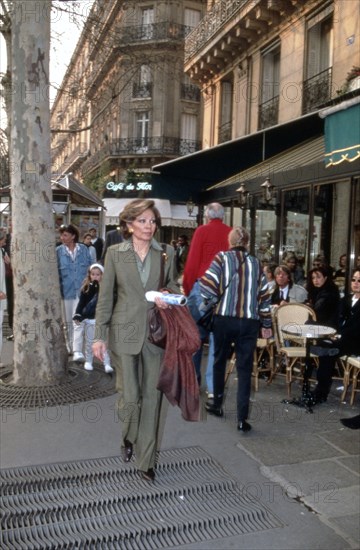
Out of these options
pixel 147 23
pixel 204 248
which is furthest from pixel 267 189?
pixel 147 23

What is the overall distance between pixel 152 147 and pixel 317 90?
77.8 feet

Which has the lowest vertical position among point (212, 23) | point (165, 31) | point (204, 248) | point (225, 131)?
point (204, 248)

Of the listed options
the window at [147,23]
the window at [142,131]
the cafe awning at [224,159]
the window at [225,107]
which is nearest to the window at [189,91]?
the window at [142,131]

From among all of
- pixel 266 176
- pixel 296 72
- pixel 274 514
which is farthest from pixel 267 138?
pixel 274 514

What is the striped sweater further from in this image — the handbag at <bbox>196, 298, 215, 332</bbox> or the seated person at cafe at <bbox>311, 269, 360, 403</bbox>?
the seated person at cafe at <bbox>311, 269, 360, 403</bbox>

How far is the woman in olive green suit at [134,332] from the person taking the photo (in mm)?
3740

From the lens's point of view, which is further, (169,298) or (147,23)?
(147,23)

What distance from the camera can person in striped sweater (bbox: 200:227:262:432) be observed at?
4953 mm

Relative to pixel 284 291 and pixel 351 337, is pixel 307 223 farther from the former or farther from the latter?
pixel 351 337

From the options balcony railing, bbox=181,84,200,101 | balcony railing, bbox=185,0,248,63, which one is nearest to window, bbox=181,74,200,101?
balcony railing, bbox=181,84,200,101

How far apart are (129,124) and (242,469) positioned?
3490 centimetres

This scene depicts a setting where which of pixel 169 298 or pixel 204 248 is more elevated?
pixel 204 248

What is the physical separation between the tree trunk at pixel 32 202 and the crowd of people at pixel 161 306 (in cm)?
63

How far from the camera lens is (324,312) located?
6.66 metres
